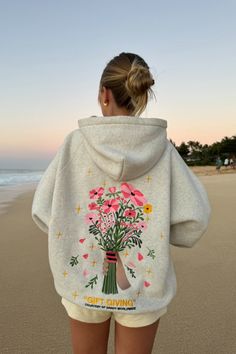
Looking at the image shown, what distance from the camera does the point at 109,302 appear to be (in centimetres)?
144

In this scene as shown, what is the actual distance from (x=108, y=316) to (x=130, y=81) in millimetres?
951

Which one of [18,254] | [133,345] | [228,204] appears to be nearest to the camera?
[133,345]

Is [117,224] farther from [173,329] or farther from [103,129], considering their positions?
[173,329]

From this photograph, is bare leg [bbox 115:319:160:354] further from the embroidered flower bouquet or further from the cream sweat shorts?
the embroidered flower bouquet

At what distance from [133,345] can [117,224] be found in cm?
47

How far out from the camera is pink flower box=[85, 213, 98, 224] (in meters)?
1.51

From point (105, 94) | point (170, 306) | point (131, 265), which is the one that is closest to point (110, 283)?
point (131, 265)

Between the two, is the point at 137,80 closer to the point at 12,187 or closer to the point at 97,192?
the point at 97,192

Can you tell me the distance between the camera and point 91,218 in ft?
4.96

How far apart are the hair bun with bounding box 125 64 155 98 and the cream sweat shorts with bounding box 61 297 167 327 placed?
0.87m

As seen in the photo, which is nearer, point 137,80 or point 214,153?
point 137,80

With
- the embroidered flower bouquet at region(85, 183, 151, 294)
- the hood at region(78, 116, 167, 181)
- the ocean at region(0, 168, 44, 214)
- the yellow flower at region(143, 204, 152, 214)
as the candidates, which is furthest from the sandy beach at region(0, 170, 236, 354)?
the ocean at region(0, 168, 44, 214)

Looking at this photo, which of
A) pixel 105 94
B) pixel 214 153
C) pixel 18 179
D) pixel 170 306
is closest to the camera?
pixel 105 94

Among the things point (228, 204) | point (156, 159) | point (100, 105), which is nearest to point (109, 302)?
point (156, 159)
